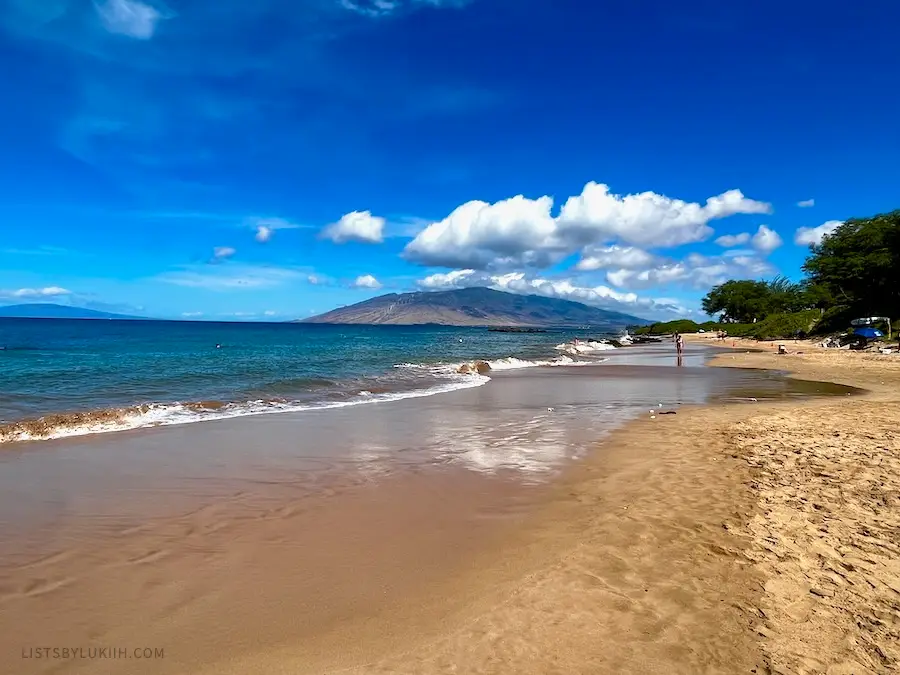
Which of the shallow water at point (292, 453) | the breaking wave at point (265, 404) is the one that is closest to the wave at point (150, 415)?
the breaking wave at point (265, 404)

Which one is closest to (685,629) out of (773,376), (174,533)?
(174,533)

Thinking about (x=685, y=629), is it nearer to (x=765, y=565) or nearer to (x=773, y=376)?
(x=765, y=565)

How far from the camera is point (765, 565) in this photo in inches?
210

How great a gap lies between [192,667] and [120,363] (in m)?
35.9

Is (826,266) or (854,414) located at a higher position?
(826,266)

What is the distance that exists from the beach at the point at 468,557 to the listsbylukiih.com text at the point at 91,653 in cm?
5

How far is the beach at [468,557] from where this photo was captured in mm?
4090

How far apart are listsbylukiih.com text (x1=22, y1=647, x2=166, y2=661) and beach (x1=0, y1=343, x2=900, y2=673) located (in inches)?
1.9

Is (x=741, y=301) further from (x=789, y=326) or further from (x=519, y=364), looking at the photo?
(x=519, y=364)

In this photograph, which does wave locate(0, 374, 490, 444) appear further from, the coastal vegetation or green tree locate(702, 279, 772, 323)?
green tree locate(702, 279, 772, 323)

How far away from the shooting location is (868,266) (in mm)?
59812

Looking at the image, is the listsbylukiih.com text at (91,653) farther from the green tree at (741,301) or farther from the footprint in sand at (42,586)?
the green tree at (741,301)

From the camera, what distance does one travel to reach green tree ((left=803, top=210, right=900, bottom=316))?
58016 millimetres

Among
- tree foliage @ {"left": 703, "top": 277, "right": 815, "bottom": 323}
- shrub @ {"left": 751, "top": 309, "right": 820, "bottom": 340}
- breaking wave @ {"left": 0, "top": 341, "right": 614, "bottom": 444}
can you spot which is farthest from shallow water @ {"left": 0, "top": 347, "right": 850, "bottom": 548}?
tree foliage @ {"left": 703, "top": 277, "right": 815, "bottom": 323}
